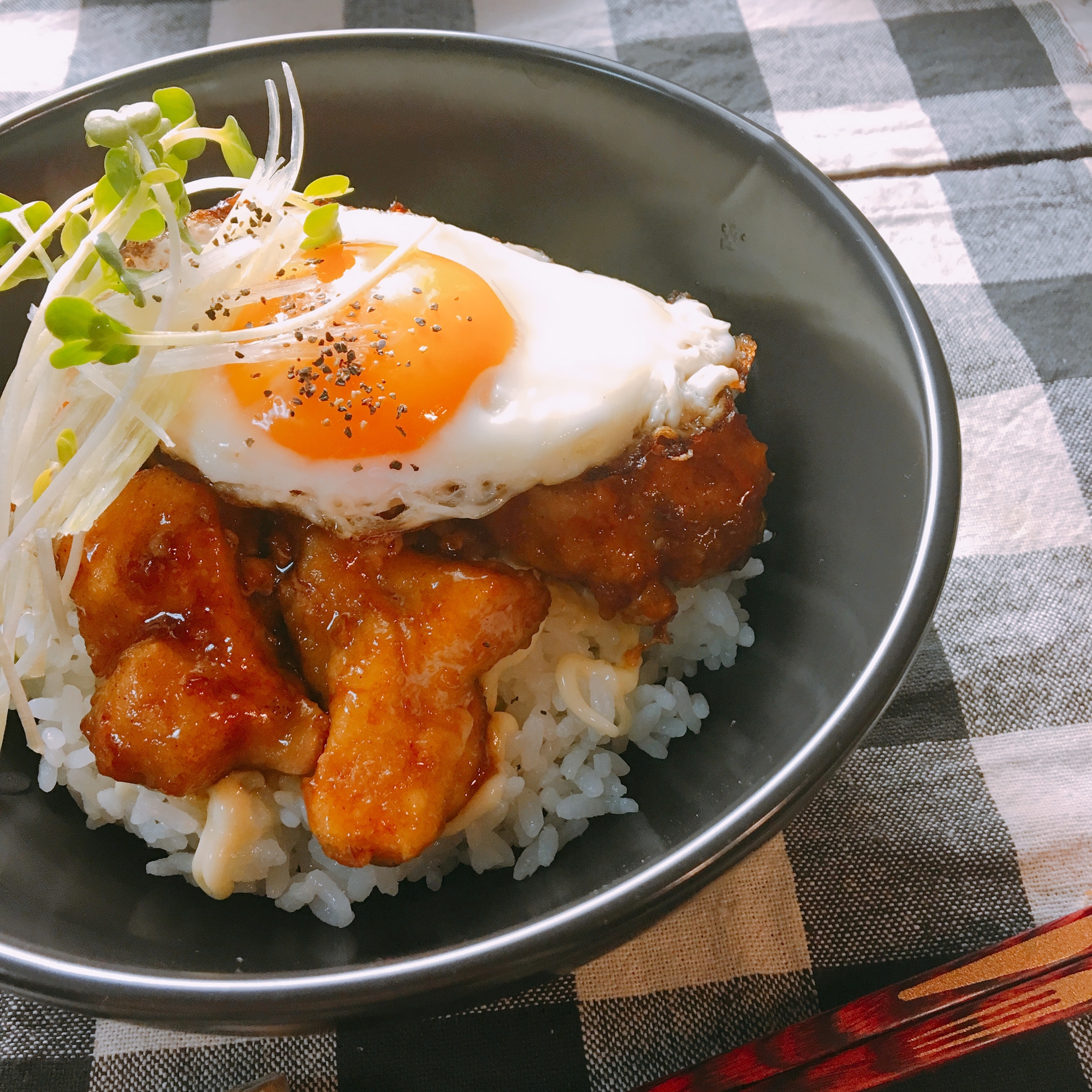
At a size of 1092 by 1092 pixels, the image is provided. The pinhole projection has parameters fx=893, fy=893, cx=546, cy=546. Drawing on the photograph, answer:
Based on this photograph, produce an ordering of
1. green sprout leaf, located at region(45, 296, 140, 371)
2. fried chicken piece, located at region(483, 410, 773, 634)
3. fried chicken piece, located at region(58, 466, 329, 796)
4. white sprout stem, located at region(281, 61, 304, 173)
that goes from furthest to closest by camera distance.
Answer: white sprout stem, located at region(281, 61, 304, 173), fried chicken piece, located at region(483, 410, 773, 634), fried chicken piece, located at region(58, 466, 329, 796), green sprout leaf, located at region(45, 296, 140, 371)

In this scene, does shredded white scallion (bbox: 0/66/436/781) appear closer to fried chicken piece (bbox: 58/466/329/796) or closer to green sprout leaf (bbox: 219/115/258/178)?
fried chicken piece (bbox: 58/466/329/796)

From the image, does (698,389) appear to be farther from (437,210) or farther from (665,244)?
(437,210)

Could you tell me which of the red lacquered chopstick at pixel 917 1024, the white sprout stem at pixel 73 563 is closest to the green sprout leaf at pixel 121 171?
the white sprout stem at pixel 73 563

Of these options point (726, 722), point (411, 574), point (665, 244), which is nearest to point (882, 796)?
point (726, 722)

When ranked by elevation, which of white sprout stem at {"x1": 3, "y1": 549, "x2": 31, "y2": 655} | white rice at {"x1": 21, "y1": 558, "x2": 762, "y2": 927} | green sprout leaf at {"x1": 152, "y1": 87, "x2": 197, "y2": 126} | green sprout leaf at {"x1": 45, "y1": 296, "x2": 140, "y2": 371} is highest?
green sprout leaf at {"x1": 152, "y1": 87, "x2": 197, "y2": 126}

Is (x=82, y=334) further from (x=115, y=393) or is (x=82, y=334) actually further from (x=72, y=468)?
(x=72, y=468)

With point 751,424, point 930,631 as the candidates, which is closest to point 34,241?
point 751,424

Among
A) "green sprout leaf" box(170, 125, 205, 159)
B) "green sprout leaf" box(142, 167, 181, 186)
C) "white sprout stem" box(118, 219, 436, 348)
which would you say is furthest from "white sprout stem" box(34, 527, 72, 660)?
"green sprout leaf" box(170, 125, 205, 159)
